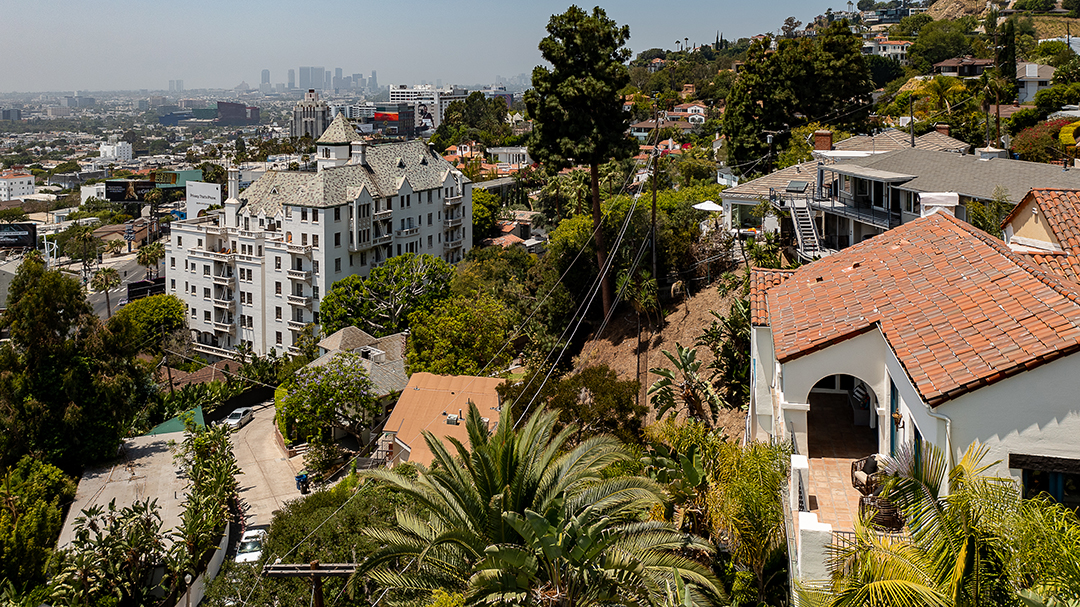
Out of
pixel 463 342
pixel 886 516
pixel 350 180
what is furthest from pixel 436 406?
pixel 350 180

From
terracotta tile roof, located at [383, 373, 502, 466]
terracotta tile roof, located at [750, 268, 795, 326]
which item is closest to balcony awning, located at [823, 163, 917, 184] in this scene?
terracotta tile roof, located at [750, 268, 795, 326]

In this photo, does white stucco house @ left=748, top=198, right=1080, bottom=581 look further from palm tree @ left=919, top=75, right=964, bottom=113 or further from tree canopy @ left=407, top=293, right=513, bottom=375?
palm tree @ left=919, top=75, right=964, bottom=113

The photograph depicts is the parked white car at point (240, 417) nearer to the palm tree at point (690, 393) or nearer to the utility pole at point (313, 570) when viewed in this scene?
the palm tree at point (690, 393)

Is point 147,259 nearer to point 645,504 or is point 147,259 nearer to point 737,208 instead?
point 737,208

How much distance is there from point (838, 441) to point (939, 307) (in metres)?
3.60

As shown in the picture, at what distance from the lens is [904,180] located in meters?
32.4

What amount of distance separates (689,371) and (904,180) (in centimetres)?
1340

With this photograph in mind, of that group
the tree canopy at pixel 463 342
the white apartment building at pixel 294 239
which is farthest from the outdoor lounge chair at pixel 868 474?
the white apartment building at pixel 294 239

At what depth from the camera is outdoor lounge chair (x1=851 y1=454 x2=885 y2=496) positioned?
40.3 feet

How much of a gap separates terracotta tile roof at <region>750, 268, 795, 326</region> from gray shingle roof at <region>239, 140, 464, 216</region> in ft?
165

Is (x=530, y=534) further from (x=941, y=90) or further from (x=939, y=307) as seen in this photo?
(x=941, y=90)

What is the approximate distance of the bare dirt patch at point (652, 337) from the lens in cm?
3409

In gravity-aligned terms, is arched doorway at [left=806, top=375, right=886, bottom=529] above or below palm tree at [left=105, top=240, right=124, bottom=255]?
above

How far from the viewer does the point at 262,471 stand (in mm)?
42875
